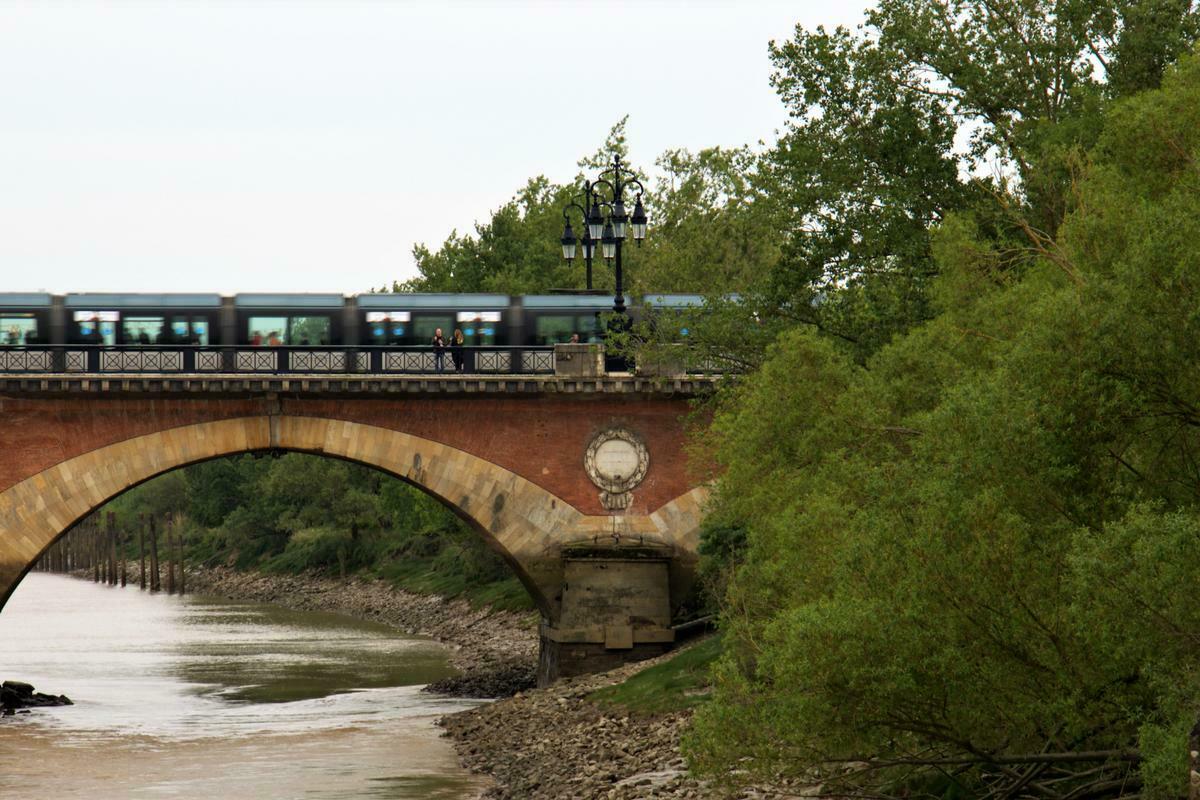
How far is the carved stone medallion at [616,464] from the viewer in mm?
41406

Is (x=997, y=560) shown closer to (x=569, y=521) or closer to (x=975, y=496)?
(x=975, y=496)

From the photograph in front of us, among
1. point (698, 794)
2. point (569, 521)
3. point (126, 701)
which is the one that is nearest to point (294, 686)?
point (126, 701)

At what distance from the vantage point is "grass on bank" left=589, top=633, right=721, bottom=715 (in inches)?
1219

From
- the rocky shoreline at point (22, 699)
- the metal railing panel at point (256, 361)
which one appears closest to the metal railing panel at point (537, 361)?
the metal railing panel at point (256, 361)

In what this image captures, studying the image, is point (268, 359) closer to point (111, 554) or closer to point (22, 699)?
point (22, 699)

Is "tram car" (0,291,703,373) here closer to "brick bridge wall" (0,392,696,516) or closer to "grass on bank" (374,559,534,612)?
"brick bridge wall" (0,392,696,516)

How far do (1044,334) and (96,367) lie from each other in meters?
28.2

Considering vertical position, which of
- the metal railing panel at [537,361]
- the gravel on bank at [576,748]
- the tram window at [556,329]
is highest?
the tram window at [556,329]

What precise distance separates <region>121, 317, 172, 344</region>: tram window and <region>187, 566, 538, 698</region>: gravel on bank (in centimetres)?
1179

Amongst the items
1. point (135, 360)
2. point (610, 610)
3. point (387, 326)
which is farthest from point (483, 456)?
point (135, 360)

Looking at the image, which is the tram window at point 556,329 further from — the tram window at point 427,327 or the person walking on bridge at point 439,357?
the person walking on bridge at point 439,357

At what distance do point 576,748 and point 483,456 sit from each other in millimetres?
12485

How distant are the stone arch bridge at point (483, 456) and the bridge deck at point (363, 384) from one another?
48 millimetres

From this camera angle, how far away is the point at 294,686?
46.9 meters
